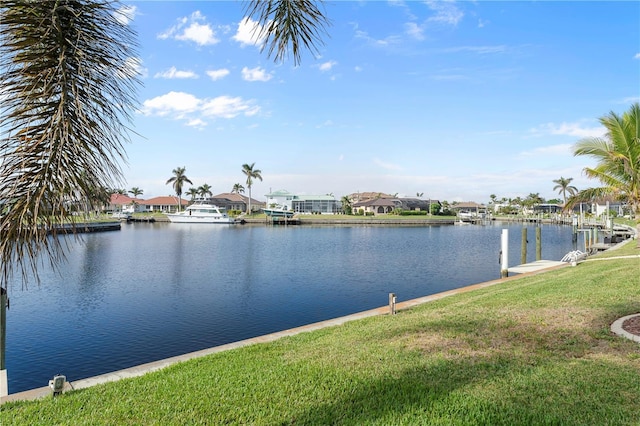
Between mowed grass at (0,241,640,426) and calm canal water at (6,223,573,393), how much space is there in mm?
5921

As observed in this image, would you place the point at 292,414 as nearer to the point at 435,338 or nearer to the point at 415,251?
the point at 435,338

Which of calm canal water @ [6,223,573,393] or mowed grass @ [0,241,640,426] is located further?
calm canal water @ [6,223,573,393]

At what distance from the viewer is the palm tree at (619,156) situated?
15898 millimetres

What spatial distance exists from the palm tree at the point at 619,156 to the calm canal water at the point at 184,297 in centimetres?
831

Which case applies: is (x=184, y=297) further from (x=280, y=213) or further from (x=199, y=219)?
(x=280, y=213)

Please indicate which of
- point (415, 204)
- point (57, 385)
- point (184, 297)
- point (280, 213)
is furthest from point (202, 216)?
point (57, 385)

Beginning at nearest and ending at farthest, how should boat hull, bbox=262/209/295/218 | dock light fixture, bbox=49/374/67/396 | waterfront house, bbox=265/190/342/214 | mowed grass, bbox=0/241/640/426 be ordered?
mowed grass, bbox=0/241/640/426 < dock light fixture, bbox=49/374/67/396 < boat hull, bbox=262/209/295/218 < waterfront house, bbox=265/190/342/214

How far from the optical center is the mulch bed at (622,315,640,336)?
7130 millimetres

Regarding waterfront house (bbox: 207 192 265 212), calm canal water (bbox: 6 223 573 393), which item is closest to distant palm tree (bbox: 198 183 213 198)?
waterfront house (bbox: 207 192 265 212)

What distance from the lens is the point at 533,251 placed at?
40000 mm

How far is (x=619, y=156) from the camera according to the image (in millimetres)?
15828

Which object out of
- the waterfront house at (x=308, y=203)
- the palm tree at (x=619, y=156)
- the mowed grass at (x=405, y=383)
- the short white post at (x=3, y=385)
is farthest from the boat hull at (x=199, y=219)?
the short white post at (x=3, y=385)

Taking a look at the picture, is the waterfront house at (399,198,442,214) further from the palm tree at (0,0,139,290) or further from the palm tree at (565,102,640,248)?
the palm tree at (0,0,139,290)

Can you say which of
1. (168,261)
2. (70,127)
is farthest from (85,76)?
(168,261)
